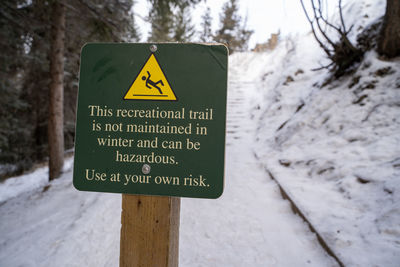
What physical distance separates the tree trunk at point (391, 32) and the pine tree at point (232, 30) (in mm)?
29922

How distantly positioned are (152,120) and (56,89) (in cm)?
642

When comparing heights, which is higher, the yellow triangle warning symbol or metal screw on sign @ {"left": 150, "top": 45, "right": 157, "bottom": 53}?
metal screw on sign @ {"left": 150, "top": 45, "right": 157, "bottom": 53}

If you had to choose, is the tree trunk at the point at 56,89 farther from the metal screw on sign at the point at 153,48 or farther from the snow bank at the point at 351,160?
the metal screw on sign at the point at 153,48

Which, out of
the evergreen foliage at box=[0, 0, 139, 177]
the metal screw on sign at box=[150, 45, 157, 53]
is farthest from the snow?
the evergreen foliage at box=[0, 0, 139, 177]

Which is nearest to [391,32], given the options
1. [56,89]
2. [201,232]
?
[201,232]

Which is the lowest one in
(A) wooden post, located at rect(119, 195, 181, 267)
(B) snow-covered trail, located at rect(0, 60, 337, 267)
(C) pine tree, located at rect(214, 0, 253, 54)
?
(B) snow-covered trail, located at rect(0, 60, 337, 267)

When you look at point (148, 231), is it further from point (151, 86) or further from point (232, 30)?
point (232, 30)

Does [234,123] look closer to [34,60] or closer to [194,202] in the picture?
[194,202]

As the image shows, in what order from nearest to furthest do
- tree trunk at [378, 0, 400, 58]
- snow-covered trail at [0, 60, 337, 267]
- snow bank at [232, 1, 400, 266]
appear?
snow bank at [232, 1, 400, 266]
snow-covered trail at [0, 60, 337, 267]
tree trunk at [378, 0, 400, 58]

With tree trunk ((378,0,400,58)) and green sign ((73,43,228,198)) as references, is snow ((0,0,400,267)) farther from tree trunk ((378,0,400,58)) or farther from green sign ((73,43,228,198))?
green sign ((73,43,228,198))

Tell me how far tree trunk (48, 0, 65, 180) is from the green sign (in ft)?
20.1

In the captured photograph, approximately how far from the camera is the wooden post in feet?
3.90

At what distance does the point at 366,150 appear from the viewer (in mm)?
3191

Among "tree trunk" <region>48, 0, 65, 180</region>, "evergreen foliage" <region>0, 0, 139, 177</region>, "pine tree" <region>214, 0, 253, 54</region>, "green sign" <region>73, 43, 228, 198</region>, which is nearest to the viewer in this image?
"green sign" <region>73, 43, 228, 198</region>
